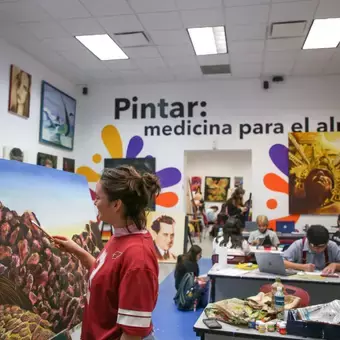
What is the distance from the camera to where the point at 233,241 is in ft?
17.1

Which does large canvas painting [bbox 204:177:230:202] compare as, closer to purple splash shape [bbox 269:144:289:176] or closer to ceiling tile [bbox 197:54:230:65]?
purple splash shape [bbox 269:144:289:176]

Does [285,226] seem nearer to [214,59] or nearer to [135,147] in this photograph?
[214,59]

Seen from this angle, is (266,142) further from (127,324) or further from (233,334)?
(127,324)

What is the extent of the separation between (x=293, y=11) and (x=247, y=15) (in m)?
0.61

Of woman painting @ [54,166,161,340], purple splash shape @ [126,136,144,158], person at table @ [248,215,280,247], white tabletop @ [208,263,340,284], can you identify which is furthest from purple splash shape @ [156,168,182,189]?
woman painting @ [54,166,161,340]

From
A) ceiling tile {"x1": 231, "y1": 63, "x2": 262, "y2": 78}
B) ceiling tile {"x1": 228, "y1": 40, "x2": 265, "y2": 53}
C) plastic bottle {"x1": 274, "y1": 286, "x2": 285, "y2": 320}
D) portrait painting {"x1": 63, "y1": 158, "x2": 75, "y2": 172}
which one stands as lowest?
plastic bottle {"x1": 274, "y1": 286, "x2": 285, "y2": 320}

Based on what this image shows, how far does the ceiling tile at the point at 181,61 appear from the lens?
705 centimetres

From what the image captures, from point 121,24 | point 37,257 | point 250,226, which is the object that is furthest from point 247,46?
point 37,257

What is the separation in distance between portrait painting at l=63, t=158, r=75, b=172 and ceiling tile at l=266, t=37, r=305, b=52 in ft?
15.0

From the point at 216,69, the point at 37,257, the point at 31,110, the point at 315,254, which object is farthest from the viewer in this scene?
the point at 216,69

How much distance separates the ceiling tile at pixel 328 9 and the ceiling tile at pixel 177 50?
2.07 meters

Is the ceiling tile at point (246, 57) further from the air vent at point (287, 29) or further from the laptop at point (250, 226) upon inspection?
the laptop at point (250, 226)

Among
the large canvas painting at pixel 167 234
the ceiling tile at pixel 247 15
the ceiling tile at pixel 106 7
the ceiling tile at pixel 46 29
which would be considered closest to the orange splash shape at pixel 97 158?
the large canvas painting at pixel 167 234

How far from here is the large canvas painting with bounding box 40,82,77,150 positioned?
7.28 m
